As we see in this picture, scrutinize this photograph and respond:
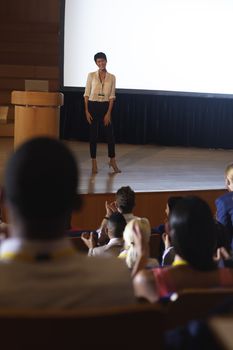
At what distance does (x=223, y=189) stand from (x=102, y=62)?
74.0 inches

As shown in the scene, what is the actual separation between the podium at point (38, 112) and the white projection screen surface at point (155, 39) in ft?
9.70

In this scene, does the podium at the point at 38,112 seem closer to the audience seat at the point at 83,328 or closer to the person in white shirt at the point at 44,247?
the person in white shirt at the point at 44,247

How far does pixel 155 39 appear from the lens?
925cm

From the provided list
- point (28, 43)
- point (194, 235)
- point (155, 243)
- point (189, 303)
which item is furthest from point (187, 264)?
point (28, 43)

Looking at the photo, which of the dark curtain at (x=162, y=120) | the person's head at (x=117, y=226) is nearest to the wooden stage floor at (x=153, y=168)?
the dark curtain at (x=162, y=120)

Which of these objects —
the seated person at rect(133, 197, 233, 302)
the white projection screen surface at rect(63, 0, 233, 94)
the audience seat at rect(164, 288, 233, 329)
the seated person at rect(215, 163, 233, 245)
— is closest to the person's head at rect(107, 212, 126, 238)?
the seated person at rect(215, 163, 233, 245)

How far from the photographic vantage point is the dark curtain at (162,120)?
9781 mm

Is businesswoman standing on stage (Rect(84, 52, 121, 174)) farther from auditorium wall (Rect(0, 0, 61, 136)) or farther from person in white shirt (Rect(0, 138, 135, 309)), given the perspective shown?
person in white shirt (Rect(0, 138, 135, 309))

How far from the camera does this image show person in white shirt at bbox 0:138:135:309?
133 cm

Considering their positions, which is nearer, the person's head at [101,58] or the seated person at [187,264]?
the seated person at [187,264]

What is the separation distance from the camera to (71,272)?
134 cm

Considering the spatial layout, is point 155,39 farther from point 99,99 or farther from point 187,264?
point 187,264

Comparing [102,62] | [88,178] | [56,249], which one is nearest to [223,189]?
[88,178]

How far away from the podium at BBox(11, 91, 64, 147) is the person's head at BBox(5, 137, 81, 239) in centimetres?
493
